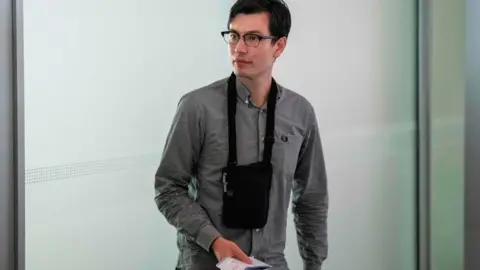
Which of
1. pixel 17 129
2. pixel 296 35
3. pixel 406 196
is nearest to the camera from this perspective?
pixel 17 129

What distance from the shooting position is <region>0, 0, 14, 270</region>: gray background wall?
4.05ft

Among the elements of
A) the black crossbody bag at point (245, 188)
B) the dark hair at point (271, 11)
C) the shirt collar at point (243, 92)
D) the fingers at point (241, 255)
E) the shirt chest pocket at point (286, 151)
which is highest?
the dark hair at point (271, 11)

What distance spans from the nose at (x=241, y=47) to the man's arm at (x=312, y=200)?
0.99 ft

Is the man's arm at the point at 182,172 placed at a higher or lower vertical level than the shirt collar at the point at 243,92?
lower

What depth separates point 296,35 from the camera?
89.0 inches

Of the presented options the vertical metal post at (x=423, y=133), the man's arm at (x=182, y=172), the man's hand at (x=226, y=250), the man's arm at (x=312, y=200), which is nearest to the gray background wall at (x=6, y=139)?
the man's arm at (x=182, y=172)

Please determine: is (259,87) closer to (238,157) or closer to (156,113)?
(238,157)

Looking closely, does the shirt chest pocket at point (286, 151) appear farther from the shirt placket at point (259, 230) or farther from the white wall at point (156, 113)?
the white wall at point (156, 113)

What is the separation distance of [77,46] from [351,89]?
133 cm

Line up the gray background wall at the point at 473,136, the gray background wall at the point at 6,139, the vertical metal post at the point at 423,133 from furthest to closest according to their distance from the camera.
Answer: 1. the vertical metal post at the point at 423,133
2. the gray background wall at the point at 473,136
3. the gray background wall at the point at 6,139

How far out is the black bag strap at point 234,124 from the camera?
1.37 m

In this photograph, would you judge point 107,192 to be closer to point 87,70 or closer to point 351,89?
point 87,70

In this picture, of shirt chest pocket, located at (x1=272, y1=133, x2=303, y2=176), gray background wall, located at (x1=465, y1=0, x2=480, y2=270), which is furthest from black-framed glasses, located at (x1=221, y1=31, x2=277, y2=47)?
gray background wall, located at (x1=465, y1=0, x2=480, y2=270)

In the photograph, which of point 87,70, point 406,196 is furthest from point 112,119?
point 406,196
